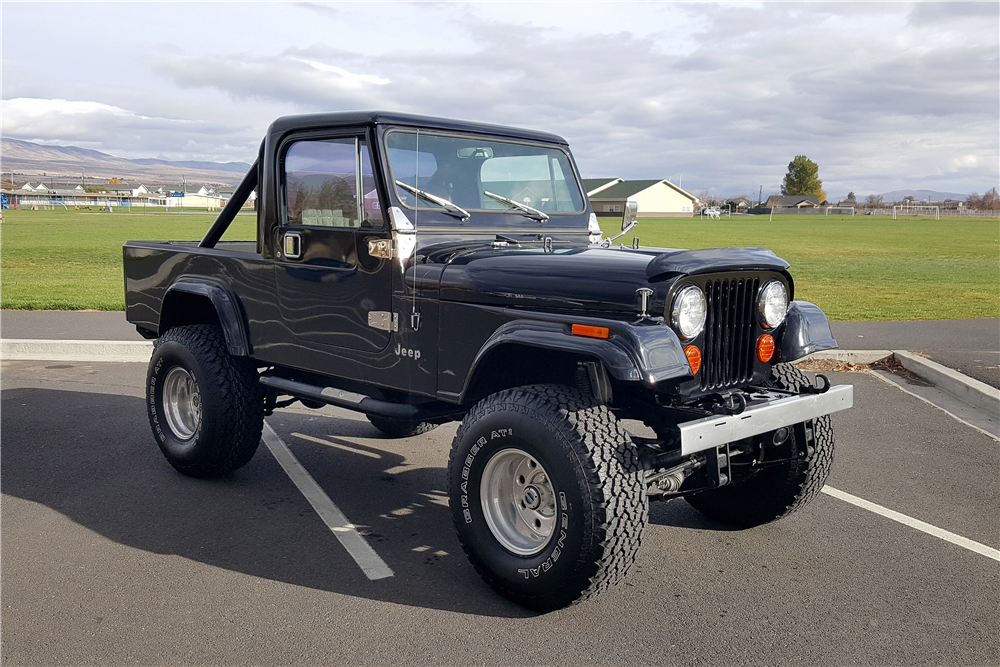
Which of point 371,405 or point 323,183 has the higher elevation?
point 323,183

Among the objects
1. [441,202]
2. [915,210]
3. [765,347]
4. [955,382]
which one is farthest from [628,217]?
[915,210]

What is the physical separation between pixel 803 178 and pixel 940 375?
135m

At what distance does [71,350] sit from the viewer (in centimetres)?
909

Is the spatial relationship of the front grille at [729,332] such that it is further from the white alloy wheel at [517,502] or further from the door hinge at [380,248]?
the door hinge at [380,248]

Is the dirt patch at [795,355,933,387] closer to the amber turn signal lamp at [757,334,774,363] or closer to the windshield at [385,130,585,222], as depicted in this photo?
the windshield at [385,130,585,222]

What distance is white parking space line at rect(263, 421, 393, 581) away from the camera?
13.4 feet

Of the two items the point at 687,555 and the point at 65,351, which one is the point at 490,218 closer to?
the point at 687,555

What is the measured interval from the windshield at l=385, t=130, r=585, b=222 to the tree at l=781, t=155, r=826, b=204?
137 meters

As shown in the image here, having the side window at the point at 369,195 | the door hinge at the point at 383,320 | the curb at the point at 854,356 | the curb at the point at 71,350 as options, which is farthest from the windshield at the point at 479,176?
the curb at the point at 71,350

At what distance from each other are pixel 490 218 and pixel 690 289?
1.51 meters

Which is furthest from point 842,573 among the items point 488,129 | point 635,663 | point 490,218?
point 488,129

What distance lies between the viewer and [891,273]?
22.6m

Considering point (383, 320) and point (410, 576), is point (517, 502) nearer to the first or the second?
point (410, 576)

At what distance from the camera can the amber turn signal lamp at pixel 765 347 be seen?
4.12 metres
